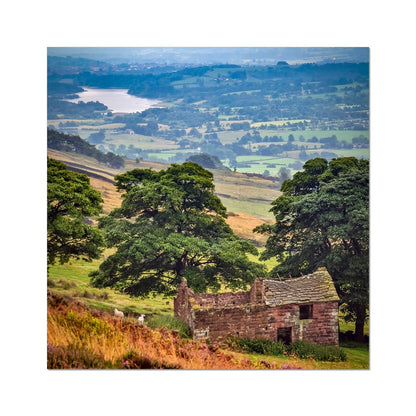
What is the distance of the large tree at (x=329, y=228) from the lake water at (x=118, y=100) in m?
3.17

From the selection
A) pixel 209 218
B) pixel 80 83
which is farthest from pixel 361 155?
pixel 80 83

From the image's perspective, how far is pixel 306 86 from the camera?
56.3ft

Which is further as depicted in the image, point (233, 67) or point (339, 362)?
point (233, 67)

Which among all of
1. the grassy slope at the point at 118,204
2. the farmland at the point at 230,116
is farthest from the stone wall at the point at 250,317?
the farmland at the point at 230,116

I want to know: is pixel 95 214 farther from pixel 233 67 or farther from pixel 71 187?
pixel 233 67

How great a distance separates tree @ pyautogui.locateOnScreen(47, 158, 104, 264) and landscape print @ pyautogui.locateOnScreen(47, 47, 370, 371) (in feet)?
0.08

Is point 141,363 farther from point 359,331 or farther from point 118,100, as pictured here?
point 118,100

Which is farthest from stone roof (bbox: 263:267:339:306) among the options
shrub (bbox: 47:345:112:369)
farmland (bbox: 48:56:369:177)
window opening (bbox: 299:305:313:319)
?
shrub (bbox: 47:345:112:369)

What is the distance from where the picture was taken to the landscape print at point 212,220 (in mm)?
16047

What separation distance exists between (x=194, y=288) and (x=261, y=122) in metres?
3.51

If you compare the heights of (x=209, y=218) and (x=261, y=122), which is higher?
(x=261, y=122)

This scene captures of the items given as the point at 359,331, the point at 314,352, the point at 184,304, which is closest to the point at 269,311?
the point at 314,352

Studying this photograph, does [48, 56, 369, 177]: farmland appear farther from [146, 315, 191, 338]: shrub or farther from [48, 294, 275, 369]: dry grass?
[48, 294, 275, 369]: dry grass

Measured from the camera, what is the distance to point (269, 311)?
634 inches
